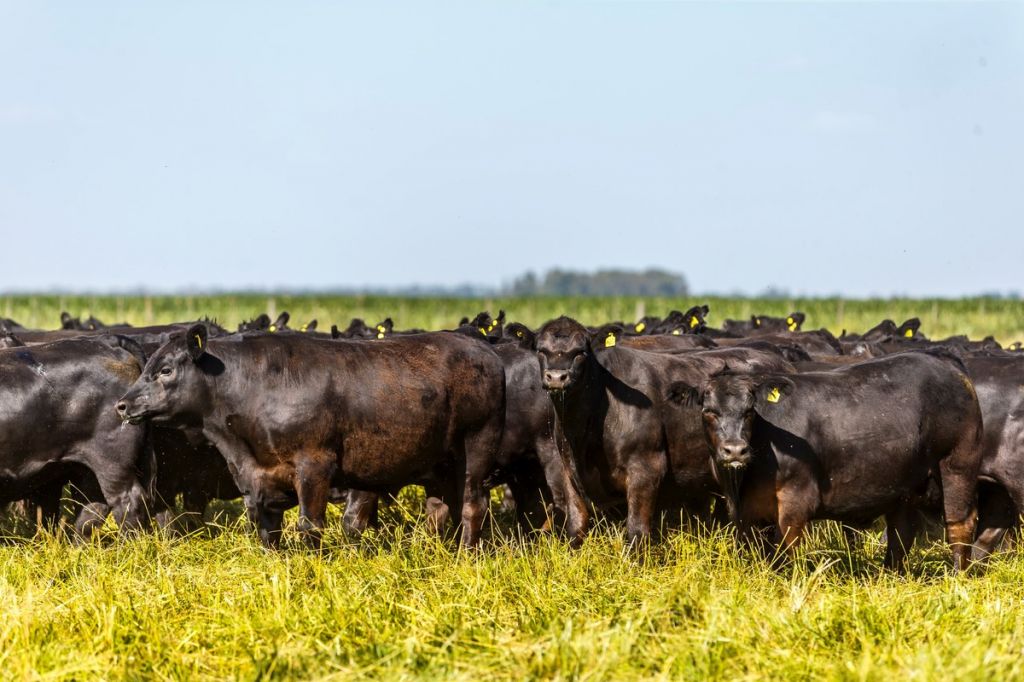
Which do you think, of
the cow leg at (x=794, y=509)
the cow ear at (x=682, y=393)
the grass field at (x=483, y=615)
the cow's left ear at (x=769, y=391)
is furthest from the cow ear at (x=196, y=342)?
the cow leg at (x=794, y=509)

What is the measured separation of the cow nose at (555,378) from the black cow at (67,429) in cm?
278

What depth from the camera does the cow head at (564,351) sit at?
8805 millimetres

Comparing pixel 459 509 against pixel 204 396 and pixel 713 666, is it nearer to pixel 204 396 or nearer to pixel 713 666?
pixel 204 396

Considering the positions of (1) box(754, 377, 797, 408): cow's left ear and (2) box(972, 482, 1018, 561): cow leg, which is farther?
(2) box(972, 482, 1018, 561): cow leg

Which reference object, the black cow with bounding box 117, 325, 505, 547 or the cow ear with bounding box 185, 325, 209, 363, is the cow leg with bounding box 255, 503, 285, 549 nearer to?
the black cow with bounding box 117, 325, 505, 547

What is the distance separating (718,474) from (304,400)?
2691 millimetres

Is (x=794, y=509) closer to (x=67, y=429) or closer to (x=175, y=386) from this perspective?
(x=175, y=386)

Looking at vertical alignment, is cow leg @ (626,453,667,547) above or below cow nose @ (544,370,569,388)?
below

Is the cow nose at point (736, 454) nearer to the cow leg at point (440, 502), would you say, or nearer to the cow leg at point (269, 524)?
the cow leg at point (440, 502)

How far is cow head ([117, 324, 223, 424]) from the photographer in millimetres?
8703

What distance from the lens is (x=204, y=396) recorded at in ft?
28.8

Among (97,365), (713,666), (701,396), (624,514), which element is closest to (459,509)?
(624,514)

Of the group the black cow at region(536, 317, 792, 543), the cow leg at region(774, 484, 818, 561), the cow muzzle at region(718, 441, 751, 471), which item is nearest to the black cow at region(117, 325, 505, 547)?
the black cow at region(536, 317, 792, 543)

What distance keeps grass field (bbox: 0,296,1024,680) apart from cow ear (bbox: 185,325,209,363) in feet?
3.93
